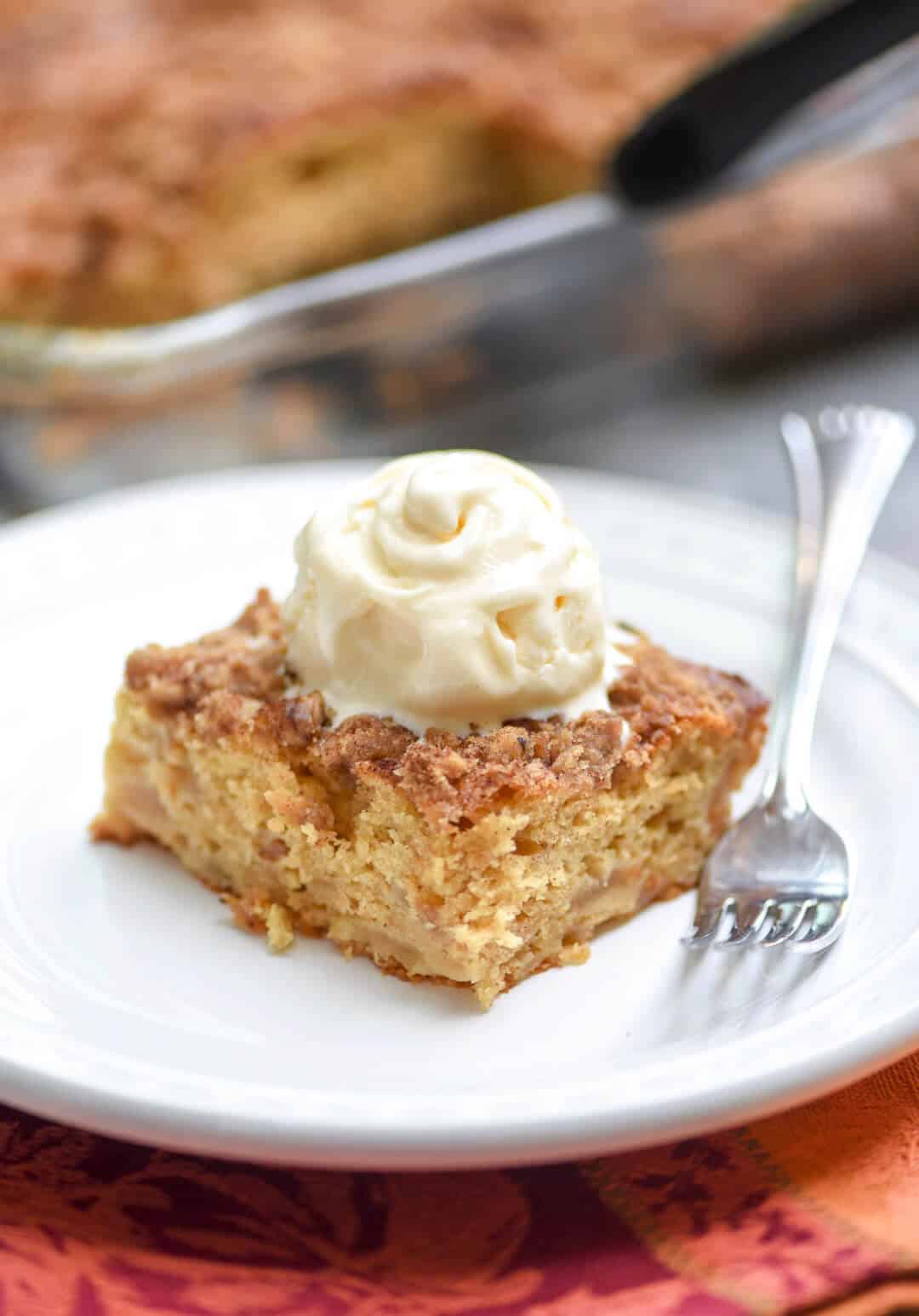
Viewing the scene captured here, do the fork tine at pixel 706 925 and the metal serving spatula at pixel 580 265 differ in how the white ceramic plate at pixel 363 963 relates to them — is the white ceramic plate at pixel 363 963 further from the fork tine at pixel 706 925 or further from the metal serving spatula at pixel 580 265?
the metal serving spatula at pixel 580 265

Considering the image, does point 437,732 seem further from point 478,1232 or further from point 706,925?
point 478,1232

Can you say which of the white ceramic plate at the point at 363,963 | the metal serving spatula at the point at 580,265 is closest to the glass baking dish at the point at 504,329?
the metal serving spatula at the point at 580,265

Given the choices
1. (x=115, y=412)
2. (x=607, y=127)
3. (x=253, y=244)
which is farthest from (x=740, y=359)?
(x=115, y=412)

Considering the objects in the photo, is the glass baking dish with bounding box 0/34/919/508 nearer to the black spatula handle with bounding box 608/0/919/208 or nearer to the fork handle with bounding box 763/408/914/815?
the black spatula handle with bounding box 608/0/919/208

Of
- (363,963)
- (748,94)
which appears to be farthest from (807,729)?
(748,94)

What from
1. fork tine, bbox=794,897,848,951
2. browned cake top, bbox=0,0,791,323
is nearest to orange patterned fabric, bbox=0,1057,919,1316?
fork tine, bbox=794,897,848,951

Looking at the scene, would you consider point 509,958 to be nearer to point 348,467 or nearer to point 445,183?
point 348,467
